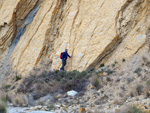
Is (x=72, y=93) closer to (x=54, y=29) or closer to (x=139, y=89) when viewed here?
(x=139, y=89)

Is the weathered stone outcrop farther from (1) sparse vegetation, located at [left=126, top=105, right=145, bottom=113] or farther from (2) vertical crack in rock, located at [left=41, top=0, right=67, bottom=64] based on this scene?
(1) sparse vegetation, located at [left=126, top=105, right=145, bottom=113]

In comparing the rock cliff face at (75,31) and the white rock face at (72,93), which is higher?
the rock cliff face at (75,31)

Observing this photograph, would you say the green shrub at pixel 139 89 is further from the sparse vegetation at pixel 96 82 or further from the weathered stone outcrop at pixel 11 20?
the weathered stone outcrop at pixel 11 20

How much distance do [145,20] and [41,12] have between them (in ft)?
25.2

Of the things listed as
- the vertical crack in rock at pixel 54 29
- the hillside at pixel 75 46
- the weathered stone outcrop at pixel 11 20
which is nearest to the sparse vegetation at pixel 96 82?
the hillside at pixel 75 46

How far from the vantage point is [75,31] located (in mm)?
14578

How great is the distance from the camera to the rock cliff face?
1253 cm

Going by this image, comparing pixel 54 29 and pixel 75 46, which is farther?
pixel 54 29

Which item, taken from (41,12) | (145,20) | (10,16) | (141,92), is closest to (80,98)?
(141,92)

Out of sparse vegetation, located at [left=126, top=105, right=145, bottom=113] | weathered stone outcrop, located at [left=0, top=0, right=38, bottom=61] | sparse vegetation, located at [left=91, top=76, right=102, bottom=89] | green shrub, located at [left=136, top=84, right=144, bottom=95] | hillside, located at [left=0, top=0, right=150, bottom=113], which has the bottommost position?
sparse vegetation, located at [left=126, top=105, right=145, bottom=113]

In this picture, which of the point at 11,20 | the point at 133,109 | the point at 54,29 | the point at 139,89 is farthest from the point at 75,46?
the point at 133,109

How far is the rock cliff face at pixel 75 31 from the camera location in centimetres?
1253

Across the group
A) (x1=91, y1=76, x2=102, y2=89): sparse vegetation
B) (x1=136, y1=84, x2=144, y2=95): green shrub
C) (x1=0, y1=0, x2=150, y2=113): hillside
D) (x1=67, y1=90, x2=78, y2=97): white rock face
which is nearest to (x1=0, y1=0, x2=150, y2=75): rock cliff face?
(x1=0, y1=0, x2=150, y2=113): hillside

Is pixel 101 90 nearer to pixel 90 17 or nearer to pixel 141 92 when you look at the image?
pixel 141 92
